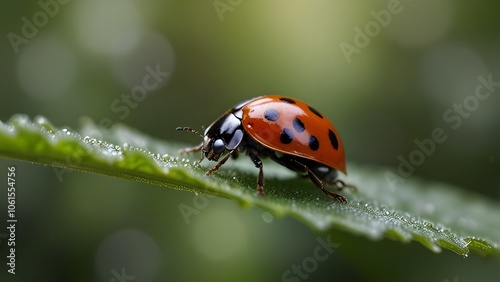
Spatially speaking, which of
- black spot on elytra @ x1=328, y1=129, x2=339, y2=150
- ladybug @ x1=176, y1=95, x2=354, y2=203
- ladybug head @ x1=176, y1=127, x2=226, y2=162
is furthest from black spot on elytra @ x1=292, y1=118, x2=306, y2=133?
ladybug head @ x1=176, y1=127, x2=226, y2=162

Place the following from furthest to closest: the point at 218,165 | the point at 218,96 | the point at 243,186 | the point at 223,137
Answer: the point at 218,96 < the point at 223,137 < the point at 218,165 < the point at 243,186

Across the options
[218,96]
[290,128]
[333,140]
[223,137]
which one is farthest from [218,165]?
[218,96]

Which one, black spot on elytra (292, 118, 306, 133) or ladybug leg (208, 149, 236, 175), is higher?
black spot on elytra (292, 118, 306, 133)

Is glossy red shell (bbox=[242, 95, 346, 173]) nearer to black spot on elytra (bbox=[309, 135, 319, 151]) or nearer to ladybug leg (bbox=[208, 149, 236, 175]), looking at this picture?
black spot on elytra (bbox=[309, 135, 319, 151])

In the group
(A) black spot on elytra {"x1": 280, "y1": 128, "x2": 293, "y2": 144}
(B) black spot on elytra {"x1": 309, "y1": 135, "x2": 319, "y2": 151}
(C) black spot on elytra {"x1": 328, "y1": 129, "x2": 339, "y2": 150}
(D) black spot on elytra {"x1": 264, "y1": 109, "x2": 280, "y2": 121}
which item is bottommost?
(C) black spot on elytra {"x1": 328, "y1": 129, "x2": 339, "y2": 150}

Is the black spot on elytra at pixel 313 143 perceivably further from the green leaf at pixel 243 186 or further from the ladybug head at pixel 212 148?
the ladybug head at pixel 212 148

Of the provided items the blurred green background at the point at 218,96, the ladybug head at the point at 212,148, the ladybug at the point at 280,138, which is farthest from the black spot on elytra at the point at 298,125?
the blurred green background at the point at 218,96

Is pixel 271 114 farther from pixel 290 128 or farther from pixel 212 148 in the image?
pixel 212 148

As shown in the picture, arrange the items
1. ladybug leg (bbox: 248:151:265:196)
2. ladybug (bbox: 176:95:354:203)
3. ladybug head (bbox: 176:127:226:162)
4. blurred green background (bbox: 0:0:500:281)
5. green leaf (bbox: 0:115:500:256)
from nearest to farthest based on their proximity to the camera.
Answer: green leaf (bbox: 0:115:500:256), ladybug leg (bbox: 248:151:265:196), ladybug (bbox: 176:95:354:203), ladybug head (bbox: 176:127:226:162), blurred green background (bbox: 0:0:500:281)
